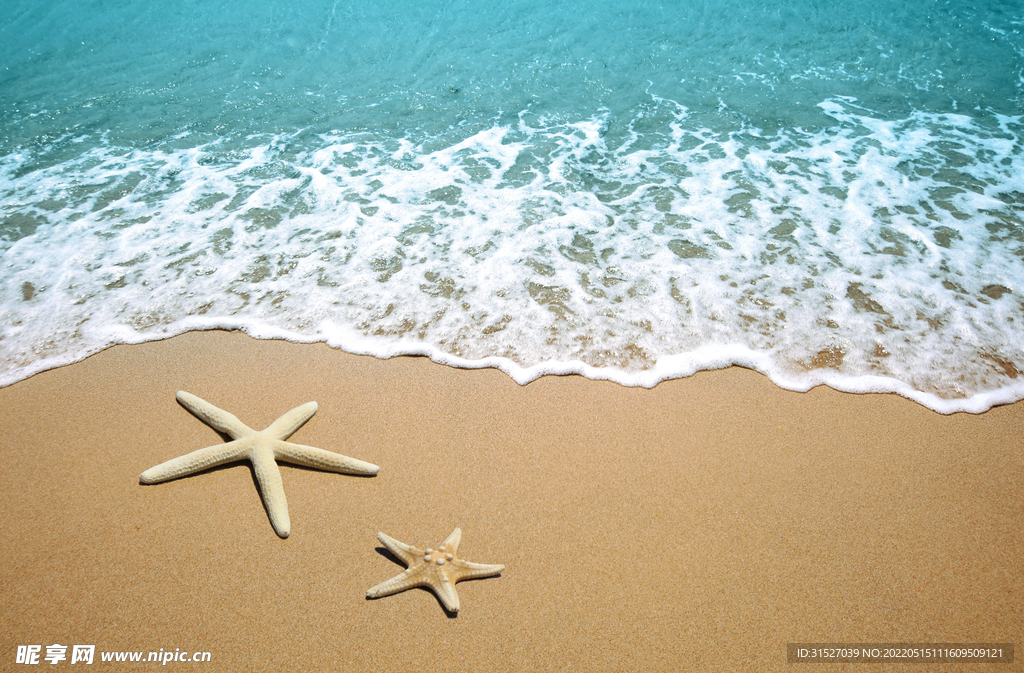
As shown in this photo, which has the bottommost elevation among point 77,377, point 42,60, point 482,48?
point 77,377

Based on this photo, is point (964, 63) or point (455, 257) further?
point (964, 63)

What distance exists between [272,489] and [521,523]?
1399 millimetres

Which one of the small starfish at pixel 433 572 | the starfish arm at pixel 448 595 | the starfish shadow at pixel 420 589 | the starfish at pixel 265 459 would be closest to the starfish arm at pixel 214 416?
the starfish at pixel 265 459

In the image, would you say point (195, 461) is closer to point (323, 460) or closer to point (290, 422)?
point (290, 422)

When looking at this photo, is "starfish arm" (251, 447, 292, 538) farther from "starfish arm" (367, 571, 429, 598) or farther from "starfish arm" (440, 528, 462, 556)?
"starfish arm" (440, 528, 462, 556)

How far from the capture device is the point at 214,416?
3.25 m

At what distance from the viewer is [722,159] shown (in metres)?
6.41

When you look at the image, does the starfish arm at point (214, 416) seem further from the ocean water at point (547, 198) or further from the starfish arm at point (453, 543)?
the starfish arm at point (453, 543)

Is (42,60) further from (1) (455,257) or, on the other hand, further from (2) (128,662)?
(2) (128,662)

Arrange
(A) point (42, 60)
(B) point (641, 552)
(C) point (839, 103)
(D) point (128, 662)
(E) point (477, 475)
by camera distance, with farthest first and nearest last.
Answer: (A) point (42, 60)
(C) point (839, 103)
(E) point (477, 475)
(B) point (641, 552)
(D) point (128, 662)

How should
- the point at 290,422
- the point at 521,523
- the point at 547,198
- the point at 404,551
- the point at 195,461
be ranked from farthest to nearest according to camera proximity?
the point at 547,198 < the point at 290,422 < the point at 195,461 < the point at 521,523 < the point at 404,551

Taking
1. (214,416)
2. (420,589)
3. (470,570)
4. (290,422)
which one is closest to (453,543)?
(470,570)

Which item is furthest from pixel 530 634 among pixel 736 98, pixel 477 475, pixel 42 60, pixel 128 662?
pixel 42 60

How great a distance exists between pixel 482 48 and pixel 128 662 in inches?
424
